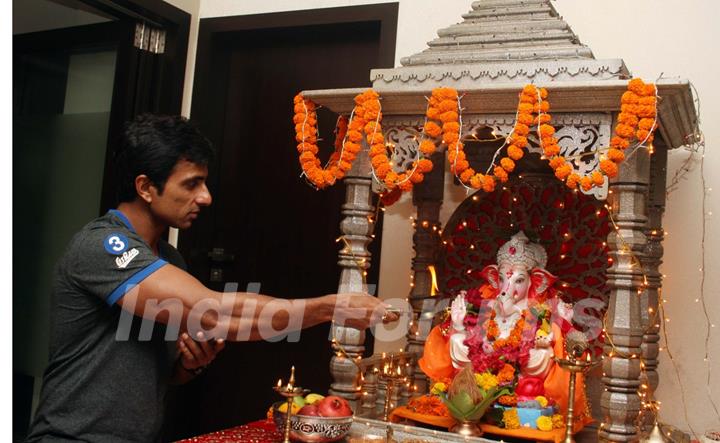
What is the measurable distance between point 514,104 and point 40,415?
77.6 inches

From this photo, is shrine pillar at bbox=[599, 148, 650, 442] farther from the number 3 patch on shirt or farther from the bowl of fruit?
the number 3 patch on shirt

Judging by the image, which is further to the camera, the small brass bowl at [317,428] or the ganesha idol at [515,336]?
the ganesha idol at [515,336]

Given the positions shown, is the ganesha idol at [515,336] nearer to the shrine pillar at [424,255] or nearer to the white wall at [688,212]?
the shrine pillar at [424,255]

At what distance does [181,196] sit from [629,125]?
155cm

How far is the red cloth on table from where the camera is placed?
9.96 feet

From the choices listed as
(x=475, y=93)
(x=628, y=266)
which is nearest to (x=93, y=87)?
(x=475, y=93)

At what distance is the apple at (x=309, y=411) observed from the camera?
9.59 feet

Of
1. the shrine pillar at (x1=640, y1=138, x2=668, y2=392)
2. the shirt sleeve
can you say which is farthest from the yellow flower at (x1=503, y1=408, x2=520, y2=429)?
the shirt sleeve

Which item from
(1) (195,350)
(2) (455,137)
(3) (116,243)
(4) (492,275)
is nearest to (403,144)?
(2) (455,137)

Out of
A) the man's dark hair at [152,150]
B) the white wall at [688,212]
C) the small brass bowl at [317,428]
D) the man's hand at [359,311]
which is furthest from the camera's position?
the white wall at [688,212]

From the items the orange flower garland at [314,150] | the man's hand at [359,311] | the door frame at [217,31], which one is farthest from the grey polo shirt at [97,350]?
the door frame at [217,31]

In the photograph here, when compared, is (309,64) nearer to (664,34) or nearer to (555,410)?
(664,34)

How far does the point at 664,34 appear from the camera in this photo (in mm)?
3812

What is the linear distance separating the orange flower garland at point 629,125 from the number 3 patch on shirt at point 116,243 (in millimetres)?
1588
